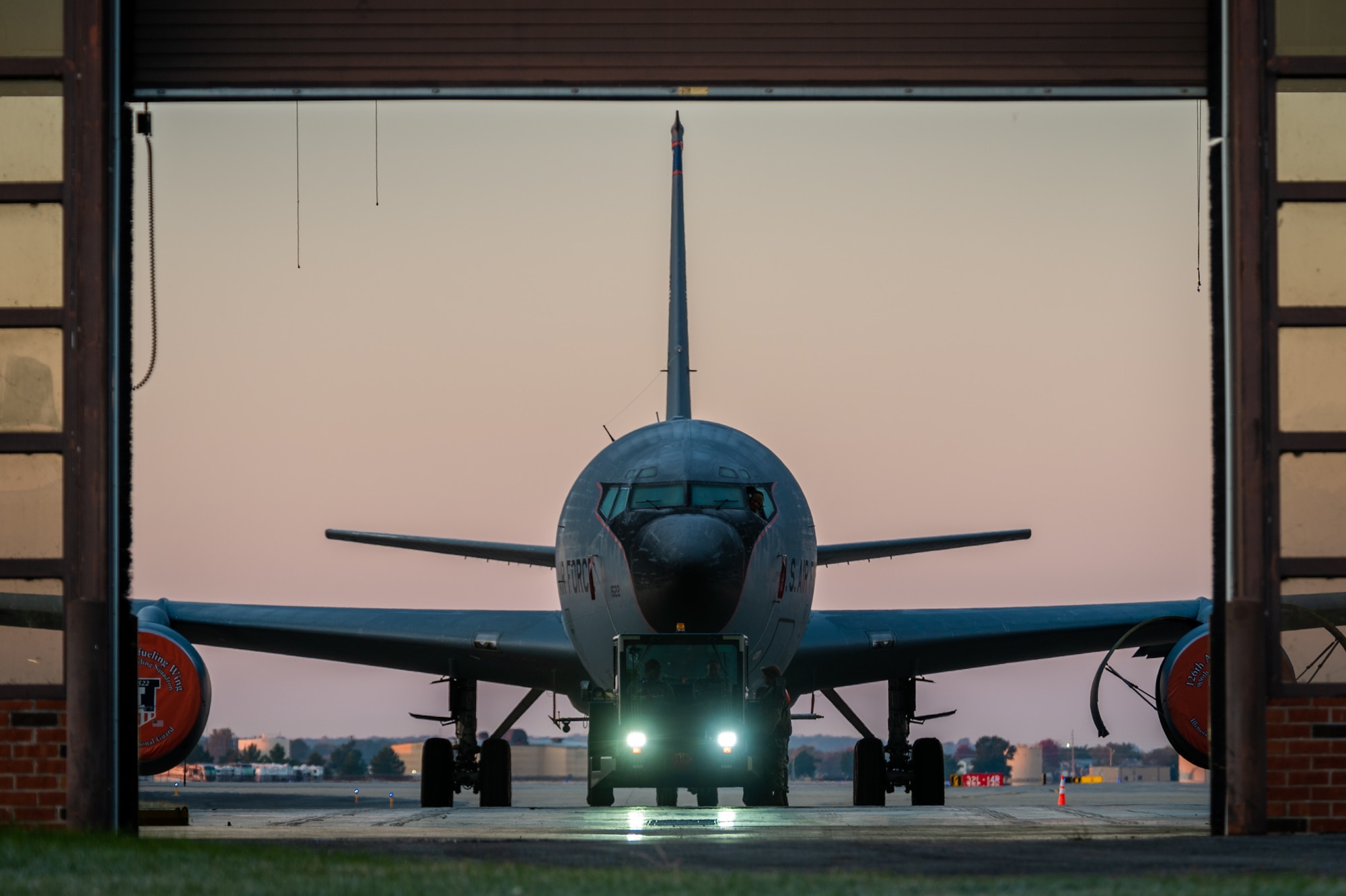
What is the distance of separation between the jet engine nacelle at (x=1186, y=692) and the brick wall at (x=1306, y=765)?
298 inches

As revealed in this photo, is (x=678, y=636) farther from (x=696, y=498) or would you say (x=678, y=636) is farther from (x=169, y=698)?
(x=169, y=698)

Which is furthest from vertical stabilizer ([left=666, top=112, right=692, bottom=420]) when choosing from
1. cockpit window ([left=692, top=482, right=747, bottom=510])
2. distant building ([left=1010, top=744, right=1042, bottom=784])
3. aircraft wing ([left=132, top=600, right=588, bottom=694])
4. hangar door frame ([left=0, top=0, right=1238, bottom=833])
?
distant building ([left=1010, top=744, right=1042, bottom=784])

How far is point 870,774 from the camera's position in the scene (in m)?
26.0

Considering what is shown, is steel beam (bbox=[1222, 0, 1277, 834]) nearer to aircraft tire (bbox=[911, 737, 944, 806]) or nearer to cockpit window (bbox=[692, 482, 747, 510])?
cockpit window (bbox=[692, 482, 747, 510])

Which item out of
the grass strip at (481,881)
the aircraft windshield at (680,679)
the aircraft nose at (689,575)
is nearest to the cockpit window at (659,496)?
the aircraft nose at (689,575)

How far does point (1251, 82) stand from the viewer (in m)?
12.1

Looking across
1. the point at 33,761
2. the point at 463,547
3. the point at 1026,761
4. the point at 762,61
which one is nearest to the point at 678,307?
the point at 463,547

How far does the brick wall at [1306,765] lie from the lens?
1179 centimetres

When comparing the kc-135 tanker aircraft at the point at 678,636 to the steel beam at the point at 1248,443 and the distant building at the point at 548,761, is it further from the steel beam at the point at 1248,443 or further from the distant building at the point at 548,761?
the distant building at the point at 548,761

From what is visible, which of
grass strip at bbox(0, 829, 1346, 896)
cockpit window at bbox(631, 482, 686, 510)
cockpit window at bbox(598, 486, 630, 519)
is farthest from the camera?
cockpit window at bbox(598, 486, 630, 519)

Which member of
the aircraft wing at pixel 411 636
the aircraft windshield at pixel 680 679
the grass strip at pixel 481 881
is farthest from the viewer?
the aircraft wing at pixel 411 636

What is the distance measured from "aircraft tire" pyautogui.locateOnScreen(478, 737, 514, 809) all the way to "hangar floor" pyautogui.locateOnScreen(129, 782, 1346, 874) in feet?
16.6

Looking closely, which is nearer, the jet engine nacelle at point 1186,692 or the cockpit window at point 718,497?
the jet engine nacelle at point 1186,692

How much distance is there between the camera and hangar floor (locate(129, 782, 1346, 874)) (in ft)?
28.2
